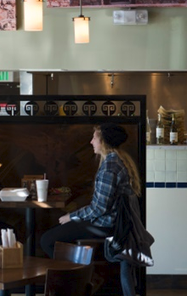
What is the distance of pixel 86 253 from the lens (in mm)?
4395

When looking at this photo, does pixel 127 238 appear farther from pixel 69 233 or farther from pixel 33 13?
pixel 33 13

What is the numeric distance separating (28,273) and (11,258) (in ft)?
0.70

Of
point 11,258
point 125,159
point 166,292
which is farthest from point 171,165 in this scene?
point 11,258

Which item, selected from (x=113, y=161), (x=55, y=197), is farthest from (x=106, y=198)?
(x=55, y=197)

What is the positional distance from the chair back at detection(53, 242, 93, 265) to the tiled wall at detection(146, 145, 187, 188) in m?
2.39

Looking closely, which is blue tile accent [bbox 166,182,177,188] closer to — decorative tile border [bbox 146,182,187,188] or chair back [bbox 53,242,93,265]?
decorative tile border [bbox 146,182,187,188]

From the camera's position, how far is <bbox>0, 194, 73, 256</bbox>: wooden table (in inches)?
225

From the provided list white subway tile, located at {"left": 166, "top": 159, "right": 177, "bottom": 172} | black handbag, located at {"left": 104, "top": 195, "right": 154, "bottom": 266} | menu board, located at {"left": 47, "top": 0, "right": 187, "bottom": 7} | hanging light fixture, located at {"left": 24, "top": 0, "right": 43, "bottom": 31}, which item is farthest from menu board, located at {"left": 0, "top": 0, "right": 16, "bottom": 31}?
black handbag, located at {"left": 104, "top": 195, "right": 154, "bottom": 266}

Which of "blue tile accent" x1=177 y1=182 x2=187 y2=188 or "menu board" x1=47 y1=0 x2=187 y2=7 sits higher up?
"menu board" x1=47 y1=0 x2=187 y2=7

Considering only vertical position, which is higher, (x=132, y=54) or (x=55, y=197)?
(x=132, y=54)

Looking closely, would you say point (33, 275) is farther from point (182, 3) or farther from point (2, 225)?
point (182, 3)

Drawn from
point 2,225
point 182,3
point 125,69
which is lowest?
point 2,225

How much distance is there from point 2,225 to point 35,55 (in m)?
Result: 2.36

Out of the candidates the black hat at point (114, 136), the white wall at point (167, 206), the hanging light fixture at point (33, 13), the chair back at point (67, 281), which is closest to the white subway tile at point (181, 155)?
the white wall at point (167, 206)
